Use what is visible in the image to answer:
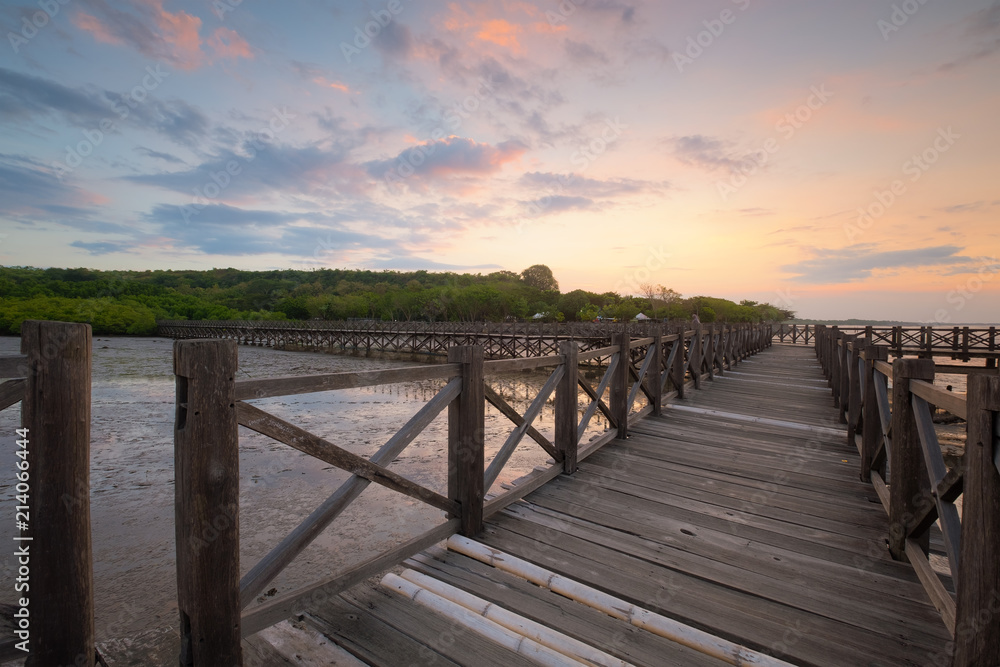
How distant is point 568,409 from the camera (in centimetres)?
433

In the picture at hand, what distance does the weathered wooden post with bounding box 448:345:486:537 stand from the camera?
3.05m

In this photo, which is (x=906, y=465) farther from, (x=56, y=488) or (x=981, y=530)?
(x=56, y=488)

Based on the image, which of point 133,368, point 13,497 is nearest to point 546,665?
point 13,497

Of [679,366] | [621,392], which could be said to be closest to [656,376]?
[621,392]

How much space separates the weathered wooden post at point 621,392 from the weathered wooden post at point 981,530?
388 centimetres

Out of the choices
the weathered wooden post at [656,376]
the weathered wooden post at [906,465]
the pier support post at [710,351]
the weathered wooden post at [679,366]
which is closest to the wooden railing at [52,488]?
the weathered wooden post at [906,465]

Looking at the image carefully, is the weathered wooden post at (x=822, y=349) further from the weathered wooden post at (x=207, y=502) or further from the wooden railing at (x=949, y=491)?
the weathered wooden post at (x=207, y=502)

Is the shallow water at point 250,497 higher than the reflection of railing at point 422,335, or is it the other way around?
the reflection of railing at point 422,335

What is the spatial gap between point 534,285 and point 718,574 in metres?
91.4

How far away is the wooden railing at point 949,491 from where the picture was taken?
165 cm

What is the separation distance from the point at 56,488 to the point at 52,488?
0.01 m

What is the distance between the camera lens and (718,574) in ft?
9.00

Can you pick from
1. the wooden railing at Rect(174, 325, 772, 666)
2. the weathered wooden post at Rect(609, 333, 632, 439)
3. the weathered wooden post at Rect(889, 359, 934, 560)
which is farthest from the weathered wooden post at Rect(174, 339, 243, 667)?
the weathered wooden post at Rect(609, 333, 632, 439)

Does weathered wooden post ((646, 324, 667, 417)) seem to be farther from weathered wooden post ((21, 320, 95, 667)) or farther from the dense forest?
the dense forest
